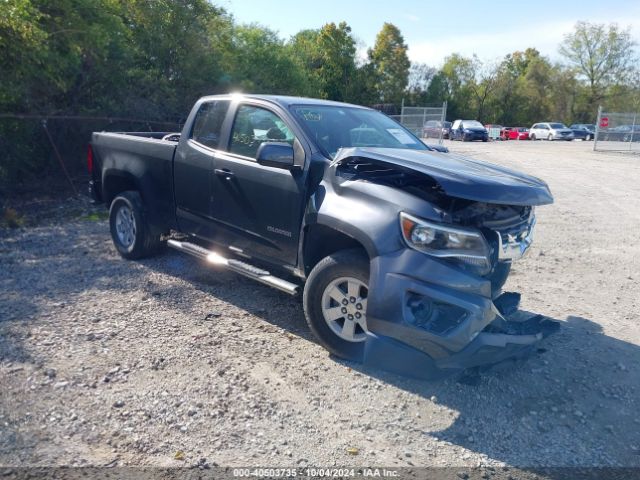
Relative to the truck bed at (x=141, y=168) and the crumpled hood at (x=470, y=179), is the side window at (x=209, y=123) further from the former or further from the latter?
the crumpled hood at (x=470, y=179)

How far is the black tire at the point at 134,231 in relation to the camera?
6.34 metres

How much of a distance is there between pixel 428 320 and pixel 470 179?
0.94 metres

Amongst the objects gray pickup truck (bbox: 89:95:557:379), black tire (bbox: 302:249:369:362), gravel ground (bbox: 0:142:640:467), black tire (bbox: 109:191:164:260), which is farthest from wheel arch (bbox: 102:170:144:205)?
black tire (bbox: 302:249:369:362)

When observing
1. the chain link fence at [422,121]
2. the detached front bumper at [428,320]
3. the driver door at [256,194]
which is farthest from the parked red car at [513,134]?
the detached front bumper at [428,320]

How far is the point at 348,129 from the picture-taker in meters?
5.08

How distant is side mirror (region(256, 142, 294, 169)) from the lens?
14.4 ft

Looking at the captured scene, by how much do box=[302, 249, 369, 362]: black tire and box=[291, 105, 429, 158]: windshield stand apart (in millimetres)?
941

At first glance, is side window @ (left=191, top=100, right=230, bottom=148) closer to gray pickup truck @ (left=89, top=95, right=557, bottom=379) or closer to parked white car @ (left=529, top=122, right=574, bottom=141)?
gray pickup truck @ (left=89, top=95, right=557, bottom=379)

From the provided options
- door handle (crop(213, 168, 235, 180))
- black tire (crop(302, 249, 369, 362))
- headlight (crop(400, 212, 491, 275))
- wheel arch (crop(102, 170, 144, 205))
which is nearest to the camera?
headlight (crop(400, 212, 491, 275))

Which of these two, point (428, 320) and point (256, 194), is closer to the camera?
point (428, 320)

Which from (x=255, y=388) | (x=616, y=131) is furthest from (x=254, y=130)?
(x=616, y=131)

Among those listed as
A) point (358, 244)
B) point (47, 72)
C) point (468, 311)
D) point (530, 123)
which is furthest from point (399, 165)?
point (530, 123)

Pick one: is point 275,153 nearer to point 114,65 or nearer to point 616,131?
point 114,65

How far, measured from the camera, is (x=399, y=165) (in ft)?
12.5
